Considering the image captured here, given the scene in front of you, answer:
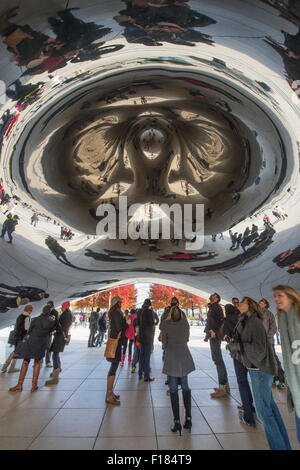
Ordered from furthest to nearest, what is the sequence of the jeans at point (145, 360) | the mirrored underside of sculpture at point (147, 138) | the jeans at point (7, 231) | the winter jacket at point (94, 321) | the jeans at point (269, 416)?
the winter jacket at point (94, 321)
the jeans at point (145, 360)
the jeans at point (7, 231)
the jeans at point (269, 416)
the mirrored underside of sculpture at point (147, 138)

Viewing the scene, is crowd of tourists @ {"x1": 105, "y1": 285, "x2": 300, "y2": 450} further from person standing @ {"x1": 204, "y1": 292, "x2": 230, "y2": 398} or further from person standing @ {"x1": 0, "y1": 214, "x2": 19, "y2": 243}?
person standing @ {"x1": 0, "y1": 214, "x2": 19, "y2": 243}

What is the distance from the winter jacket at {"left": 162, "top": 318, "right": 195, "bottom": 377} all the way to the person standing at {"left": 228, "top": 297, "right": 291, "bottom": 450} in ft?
1.80

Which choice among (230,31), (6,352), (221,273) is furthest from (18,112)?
(6,352)

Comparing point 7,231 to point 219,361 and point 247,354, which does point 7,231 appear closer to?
point 247,354

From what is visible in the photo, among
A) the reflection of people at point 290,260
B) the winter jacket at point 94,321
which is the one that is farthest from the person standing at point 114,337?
the winter jacket at point 94,321

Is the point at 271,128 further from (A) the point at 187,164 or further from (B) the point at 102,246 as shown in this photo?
(B) the point at 102,246

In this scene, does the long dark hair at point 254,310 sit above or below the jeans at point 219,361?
above

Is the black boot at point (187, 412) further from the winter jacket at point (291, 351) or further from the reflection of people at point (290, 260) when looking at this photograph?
the reflection of people at point (290, 260)

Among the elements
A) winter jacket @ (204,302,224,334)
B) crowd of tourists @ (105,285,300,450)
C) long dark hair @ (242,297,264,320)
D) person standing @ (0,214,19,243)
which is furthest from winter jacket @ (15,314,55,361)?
long dark hair @ (242,297,264,320)

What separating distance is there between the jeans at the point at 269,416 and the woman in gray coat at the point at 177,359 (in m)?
0.80

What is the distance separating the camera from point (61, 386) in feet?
13.9

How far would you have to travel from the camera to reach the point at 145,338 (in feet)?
15.6

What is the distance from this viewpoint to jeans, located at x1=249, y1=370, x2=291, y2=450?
2.01 m

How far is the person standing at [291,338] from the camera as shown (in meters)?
1.67
